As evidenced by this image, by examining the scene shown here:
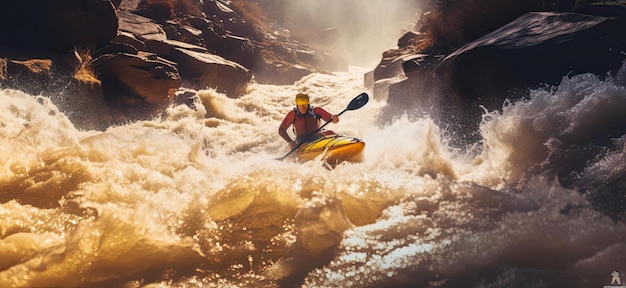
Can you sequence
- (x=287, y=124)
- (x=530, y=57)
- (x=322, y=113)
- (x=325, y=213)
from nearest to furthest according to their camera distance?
1. (x=325, y=213)
2. (x=530, y=57)
3. (x=287, y=124)
4. (x=322, y=113)

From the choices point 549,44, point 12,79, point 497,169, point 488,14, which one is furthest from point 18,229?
point 488,14

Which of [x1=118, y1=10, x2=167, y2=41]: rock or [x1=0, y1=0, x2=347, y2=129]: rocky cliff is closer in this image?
[x1=0, y1=0, x2=347, y2=129]: rocky cliff

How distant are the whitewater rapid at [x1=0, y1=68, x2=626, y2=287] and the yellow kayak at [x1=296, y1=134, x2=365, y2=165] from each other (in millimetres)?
317

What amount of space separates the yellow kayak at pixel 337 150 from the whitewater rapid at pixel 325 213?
1.04 ft

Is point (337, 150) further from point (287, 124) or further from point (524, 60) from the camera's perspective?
point (524, 60)

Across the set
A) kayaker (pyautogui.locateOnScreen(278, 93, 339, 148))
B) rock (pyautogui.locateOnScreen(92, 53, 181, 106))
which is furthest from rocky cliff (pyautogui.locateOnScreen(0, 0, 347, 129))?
kayaker (pyautogui.locateOnScreen(278, 93, 339, 148))

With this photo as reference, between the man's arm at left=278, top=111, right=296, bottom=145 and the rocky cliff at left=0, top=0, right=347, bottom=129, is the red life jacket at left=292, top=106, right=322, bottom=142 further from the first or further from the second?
the rocky cliff at left=0, top=0, right=347, bottom=129

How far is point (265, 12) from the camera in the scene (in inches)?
1054

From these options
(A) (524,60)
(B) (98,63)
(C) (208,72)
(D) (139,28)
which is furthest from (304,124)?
(D) (139,28)

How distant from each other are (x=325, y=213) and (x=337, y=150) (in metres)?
1.99

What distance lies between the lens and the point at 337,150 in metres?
4.72

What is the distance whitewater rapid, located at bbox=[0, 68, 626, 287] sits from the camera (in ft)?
7.03

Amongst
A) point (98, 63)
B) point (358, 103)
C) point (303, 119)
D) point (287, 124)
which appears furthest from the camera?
point (98, 63)

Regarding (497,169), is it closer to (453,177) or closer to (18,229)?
(453,177)
